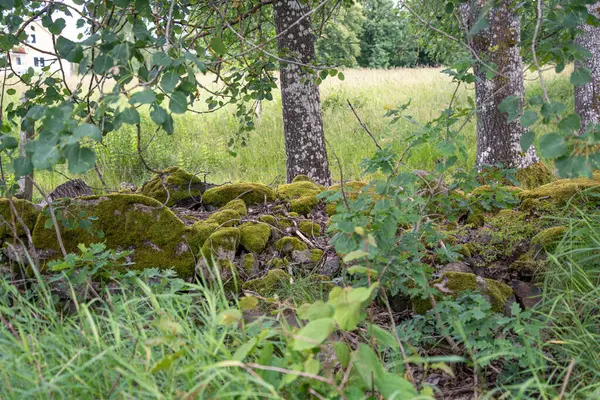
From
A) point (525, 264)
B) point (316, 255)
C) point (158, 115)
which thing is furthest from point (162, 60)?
point (525, 264)

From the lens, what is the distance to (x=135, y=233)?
3.47m

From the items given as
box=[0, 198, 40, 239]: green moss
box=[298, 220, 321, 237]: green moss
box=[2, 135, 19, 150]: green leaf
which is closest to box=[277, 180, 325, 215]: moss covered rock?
box=[298, 220, 321, 237]: green moss

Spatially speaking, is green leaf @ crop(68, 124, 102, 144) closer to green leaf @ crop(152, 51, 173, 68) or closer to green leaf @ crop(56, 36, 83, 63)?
green leaf @ crop(152, 51, 173, 68)

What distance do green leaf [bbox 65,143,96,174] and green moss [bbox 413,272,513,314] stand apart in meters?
1.85

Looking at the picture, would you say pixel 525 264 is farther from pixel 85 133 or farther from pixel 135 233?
pixel 85 133

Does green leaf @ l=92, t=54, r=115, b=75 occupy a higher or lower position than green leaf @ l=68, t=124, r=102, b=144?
higher

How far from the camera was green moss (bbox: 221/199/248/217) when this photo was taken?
Result: 3.91 m

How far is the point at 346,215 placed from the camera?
2312 mm

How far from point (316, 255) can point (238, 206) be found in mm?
819

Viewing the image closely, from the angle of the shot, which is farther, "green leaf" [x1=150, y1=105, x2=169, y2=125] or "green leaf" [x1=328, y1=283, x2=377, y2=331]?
"green leaf" [x1=150, y1=105, x2=169, y2=125]

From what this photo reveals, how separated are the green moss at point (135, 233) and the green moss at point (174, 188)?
723 mm

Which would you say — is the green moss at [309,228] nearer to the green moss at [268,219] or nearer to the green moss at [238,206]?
the green moss at [268,219]

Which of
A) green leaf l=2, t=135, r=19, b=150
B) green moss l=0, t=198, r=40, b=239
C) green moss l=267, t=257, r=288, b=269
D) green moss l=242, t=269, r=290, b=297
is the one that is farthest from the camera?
green moss l=0, t=198, r=40, b=239

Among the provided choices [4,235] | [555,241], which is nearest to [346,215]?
[555,241]
